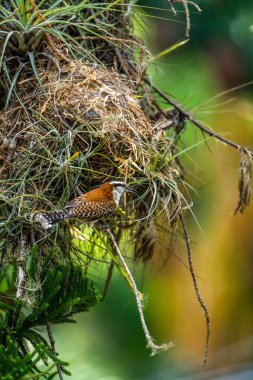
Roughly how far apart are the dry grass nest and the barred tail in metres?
0.05

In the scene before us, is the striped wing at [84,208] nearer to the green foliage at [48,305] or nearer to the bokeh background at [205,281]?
the green foliage at [48,305]

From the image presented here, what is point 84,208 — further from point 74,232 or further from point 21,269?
point 21,269

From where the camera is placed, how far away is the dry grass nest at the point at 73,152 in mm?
2848

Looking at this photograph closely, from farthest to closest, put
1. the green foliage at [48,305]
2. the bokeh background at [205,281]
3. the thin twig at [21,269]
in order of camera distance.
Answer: the bokeh background at [205,281], the thin twig at [21,269], the green foliage at [48,305]

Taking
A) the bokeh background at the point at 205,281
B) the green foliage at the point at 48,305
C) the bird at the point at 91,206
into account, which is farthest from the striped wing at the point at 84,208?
the bokeh background at the point at 205,281

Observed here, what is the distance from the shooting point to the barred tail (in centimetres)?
271

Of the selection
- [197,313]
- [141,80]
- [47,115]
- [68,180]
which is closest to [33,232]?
[68,180]

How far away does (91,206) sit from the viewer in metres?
2.75

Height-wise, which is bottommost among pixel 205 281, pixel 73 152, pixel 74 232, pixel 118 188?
pixel 205 281

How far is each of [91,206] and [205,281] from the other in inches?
107

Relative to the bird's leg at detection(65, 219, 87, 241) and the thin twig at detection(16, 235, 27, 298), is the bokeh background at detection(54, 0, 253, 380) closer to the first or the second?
the bird's leg at detection(65, 219, 87, 241)

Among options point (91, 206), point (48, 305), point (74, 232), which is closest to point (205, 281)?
point (74, 232)

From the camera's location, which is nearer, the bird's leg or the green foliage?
the green foliage

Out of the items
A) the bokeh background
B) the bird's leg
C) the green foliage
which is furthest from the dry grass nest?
the bokeh background
